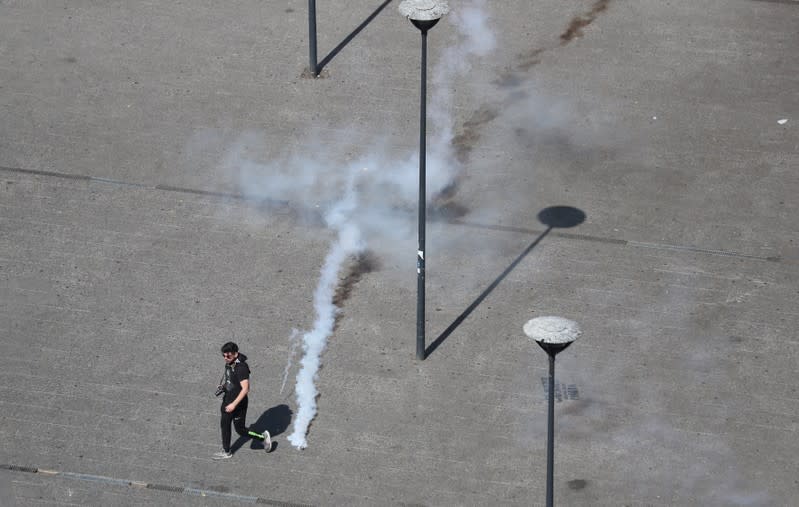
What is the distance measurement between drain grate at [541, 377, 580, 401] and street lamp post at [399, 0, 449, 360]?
1559mm

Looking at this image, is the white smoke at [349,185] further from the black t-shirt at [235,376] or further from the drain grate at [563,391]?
the drain grate at [563,391]

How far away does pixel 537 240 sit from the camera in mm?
19375

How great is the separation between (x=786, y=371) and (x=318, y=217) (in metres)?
6.62

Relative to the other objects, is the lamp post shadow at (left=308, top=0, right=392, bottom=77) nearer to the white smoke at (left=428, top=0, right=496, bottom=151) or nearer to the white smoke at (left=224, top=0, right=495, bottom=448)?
the white smoke at (left=428, top=0, right=496, bottom=151)

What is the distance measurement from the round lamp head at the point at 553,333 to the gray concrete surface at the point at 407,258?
309 centimetres

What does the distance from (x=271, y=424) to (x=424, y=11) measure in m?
4.99

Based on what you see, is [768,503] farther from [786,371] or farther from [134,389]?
[134,389]

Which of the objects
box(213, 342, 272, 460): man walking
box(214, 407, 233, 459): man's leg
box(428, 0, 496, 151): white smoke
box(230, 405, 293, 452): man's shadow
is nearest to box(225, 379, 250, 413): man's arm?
box(213, 342, 272, 460): man walking

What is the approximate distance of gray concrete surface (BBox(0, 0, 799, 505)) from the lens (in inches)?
628

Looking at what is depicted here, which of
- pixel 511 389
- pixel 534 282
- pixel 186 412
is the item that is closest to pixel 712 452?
pixel 511 389

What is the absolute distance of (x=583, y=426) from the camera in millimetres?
16422

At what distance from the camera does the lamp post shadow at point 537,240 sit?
58.3ft

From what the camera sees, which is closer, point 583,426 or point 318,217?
point 583,426

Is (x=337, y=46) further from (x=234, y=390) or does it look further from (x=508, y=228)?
(x=234, y=390)
